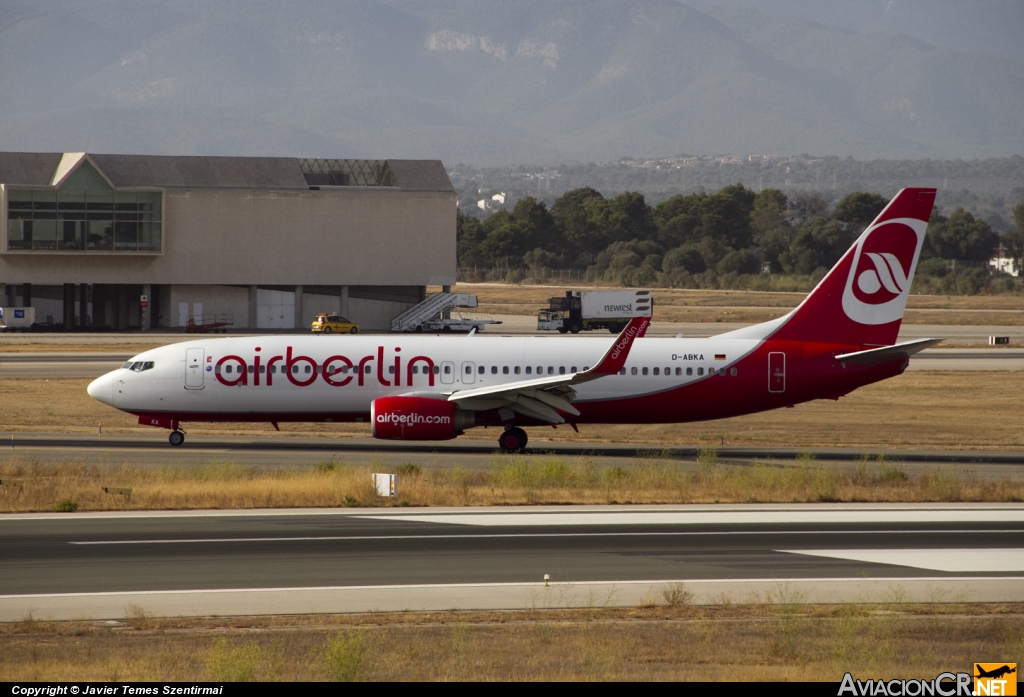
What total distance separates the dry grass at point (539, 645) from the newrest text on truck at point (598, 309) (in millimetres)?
83847

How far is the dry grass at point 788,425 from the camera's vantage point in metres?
43.5

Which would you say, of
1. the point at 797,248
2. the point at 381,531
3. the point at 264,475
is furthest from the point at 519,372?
the point at 797,248

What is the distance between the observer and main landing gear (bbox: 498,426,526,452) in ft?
127

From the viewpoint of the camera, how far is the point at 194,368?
38.8 meters

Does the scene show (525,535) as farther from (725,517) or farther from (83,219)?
(83,219)

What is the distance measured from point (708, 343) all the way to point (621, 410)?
3.68 meters

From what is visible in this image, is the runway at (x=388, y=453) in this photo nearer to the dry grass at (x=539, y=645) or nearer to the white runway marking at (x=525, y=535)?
the white runway marking at (x=525, y=535)

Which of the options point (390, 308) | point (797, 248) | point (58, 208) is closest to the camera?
point (58, 208)

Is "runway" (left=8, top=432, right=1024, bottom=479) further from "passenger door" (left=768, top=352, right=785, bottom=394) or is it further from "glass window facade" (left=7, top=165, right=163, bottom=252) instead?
"glass window facade" (left=7, top=165, right=163, bottom=252)


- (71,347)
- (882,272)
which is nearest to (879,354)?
(882,272)

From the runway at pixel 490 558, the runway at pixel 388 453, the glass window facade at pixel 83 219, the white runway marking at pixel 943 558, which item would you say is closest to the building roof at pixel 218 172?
the glass window facade at pixel 83 219

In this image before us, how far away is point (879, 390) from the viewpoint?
58.8 m

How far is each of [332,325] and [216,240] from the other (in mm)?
12906

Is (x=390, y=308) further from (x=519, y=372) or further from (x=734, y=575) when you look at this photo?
(x=734, y=575)
